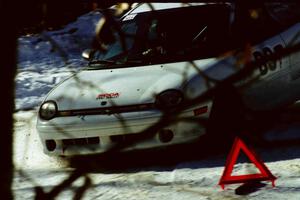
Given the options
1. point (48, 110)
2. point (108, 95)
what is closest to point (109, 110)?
point (108, 95)

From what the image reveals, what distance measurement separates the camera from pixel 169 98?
14.3ft

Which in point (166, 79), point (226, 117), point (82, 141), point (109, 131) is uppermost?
point (166, 79)

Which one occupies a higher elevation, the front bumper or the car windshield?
the car windshield

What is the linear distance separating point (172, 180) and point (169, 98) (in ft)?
2.43

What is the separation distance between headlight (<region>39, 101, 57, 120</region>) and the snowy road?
0.28m

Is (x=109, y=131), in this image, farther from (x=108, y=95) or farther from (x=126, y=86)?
(x=126, y=86)

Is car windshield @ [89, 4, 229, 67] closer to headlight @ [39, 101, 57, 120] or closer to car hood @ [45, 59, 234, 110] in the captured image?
car hood @ [45, 59, 234, 110]

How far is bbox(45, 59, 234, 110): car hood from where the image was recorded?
14.5 ft

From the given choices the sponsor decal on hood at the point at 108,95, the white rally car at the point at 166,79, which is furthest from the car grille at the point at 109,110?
the sponsor decal on hood at the point at 108,95

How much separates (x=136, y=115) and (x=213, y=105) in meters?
0.75

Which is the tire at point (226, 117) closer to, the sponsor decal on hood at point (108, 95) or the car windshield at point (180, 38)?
the car windshield at point (180, 38)

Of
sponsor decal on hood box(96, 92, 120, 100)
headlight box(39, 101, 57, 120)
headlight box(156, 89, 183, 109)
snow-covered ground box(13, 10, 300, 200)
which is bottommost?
snow-covered ground box(13, 10, 300, 200)

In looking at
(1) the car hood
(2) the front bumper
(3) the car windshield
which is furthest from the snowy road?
(3) the car windshield

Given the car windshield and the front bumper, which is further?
the car windshield
